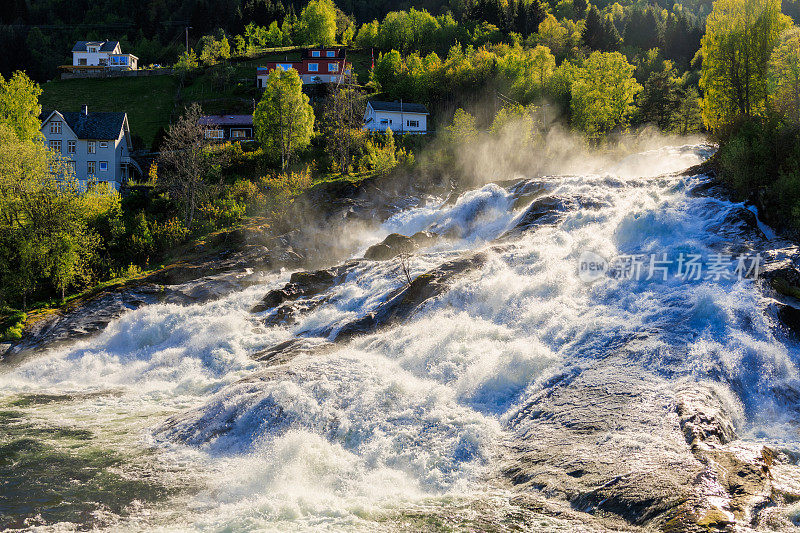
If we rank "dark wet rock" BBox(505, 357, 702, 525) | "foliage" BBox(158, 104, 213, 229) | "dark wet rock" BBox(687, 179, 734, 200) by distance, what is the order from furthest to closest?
1. "foliage" BBox(158, 104, 213, 229)
2. "dark wet rock" BBox(687, 179, 734, 200)
3. "dark wet rock" BBox(505, 357, 702, 525)

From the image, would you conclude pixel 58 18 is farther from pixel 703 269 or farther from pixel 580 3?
pixel 703 269

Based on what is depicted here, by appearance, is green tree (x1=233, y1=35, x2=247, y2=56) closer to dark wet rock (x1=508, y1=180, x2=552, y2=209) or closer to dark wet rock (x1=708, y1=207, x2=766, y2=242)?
dark wet rock (x1=508, y1=180, x2=552, y2=209)

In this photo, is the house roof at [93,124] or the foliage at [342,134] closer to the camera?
the foliage at [342,134]

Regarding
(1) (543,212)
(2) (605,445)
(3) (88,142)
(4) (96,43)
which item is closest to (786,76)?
(1) (543,212)

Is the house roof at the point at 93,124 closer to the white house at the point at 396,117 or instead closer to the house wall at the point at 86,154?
the house wall at the point at 86,154

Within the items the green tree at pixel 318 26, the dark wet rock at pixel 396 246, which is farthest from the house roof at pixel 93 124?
the green tree at pixel 318 26

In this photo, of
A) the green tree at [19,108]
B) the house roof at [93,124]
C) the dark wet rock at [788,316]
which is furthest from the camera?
the house roof at [93,124]

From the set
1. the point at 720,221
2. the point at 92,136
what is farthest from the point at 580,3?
the point at 720,221

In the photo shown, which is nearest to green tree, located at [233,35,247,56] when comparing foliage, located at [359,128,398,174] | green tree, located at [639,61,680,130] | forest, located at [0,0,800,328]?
forest, located at [0,0,800,328]
